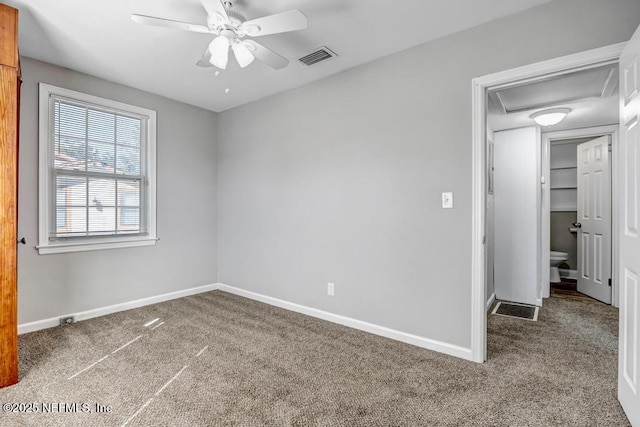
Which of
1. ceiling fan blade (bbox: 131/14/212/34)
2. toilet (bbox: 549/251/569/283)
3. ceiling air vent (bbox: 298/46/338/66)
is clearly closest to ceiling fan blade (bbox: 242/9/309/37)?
ceiling fan blade (bbox: 131/14/212/34)

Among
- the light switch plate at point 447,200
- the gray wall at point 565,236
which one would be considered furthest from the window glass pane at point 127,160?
the gray wall at point 565,236

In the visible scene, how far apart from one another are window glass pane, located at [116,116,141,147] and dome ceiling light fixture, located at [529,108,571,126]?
451cm

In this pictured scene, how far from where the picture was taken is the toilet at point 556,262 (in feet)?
15.8

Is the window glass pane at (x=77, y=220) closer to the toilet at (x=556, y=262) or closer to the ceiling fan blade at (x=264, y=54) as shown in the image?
the ceiling fan blade at (x=264, y=54)

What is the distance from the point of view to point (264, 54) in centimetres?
223

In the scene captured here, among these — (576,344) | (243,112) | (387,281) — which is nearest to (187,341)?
(387,281)

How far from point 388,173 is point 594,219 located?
340cm

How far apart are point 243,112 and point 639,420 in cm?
431

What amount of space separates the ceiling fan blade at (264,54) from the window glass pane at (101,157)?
2236mm

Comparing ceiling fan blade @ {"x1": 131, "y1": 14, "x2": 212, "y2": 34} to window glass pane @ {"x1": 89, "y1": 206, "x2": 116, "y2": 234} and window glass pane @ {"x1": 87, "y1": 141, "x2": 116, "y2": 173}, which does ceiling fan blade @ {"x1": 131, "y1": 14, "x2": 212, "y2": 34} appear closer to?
window glass pane @ {"x1": 87, "y1": 141, "x2": 116, "y2": 173}

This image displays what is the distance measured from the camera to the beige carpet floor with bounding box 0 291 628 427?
1757mm

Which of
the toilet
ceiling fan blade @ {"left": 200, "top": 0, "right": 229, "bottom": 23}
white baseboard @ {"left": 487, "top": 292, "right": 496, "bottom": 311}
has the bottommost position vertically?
white baseboard @ {"left": 487, "top": 292, "right": 496, "bottom": 311}

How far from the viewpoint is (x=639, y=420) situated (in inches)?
61.4

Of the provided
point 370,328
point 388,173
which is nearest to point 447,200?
point 388,173
